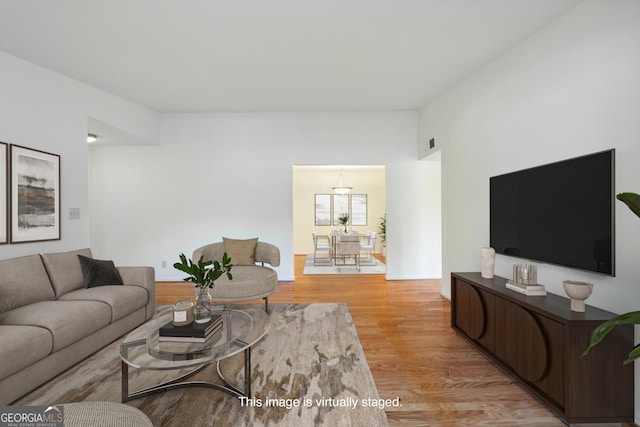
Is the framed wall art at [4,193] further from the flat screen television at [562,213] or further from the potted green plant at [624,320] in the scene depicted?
the flat screen television at [562,213]

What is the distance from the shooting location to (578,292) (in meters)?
1.94

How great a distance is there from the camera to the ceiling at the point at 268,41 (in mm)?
2467

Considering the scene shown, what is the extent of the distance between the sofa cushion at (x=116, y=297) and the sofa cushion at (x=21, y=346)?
0.63m

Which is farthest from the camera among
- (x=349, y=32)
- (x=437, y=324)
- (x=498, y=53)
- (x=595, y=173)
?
(x=437, y=324)

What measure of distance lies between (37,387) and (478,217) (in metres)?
4.36

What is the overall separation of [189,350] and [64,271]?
216 centimetres

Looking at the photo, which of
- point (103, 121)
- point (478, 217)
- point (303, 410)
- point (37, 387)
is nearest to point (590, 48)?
point (478, 217)

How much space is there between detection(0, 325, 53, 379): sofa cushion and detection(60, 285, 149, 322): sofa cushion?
63cm

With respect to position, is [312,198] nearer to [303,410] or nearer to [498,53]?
[498,53]

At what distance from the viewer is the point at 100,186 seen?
552cm

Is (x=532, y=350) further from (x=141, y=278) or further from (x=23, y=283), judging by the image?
(x=23, y=283)

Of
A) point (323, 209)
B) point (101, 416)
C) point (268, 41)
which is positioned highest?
point (268, 41)

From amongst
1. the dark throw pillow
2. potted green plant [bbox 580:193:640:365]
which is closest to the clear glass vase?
the dark throw pillow

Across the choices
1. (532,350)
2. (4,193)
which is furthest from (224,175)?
(532,350)
